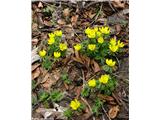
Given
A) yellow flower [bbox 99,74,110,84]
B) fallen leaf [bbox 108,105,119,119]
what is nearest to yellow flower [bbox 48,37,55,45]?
yellow flower [bbox 99,74,110,84]

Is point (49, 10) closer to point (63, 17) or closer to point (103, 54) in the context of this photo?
point (63, 17)

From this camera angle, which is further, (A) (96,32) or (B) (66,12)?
(B) (66,12)

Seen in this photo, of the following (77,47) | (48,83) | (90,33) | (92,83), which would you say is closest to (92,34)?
(90,33)

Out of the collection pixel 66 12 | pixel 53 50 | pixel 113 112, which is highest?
pixel 66 12

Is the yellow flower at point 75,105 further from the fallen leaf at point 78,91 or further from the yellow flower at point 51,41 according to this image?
the yellow flower at point 51,41

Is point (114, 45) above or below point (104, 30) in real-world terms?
below

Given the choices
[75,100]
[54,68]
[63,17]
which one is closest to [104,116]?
[75,100]

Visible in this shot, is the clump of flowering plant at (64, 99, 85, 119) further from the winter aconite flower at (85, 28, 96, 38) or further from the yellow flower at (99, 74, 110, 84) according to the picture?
the winter aconite flower at (85, 28, 96, 38)

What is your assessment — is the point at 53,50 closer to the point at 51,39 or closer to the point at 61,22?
the point at 51,39
